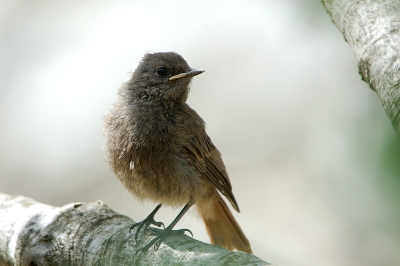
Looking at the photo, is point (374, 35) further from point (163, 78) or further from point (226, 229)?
point (226, 229)

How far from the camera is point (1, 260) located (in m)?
3.83

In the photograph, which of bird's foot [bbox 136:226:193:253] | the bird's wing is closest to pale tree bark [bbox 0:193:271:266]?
bird's foot [bbox 136:226:193:253]

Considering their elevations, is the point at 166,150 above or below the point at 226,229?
above

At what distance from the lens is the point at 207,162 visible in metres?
4.45

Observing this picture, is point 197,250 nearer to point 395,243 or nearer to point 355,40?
point 355,40

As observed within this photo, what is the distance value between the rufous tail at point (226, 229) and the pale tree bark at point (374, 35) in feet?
8.11

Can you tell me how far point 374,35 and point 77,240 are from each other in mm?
2453

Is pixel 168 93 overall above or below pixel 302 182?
above

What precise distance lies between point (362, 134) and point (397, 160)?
0.28 m

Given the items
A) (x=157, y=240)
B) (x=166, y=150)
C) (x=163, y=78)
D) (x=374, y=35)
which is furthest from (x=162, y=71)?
(x=374, y=35)

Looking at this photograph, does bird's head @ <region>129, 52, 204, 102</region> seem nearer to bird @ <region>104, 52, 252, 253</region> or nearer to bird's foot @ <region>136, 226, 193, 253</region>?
bird @ <region>104, 52, 252, 253</region>

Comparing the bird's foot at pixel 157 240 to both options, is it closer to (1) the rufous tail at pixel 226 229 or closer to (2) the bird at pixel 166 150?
(2) the bird at pixel 166 150

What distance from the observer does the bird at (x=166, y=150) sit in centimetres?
404

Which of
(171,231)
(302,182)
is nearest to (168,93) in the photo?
(171,231)
